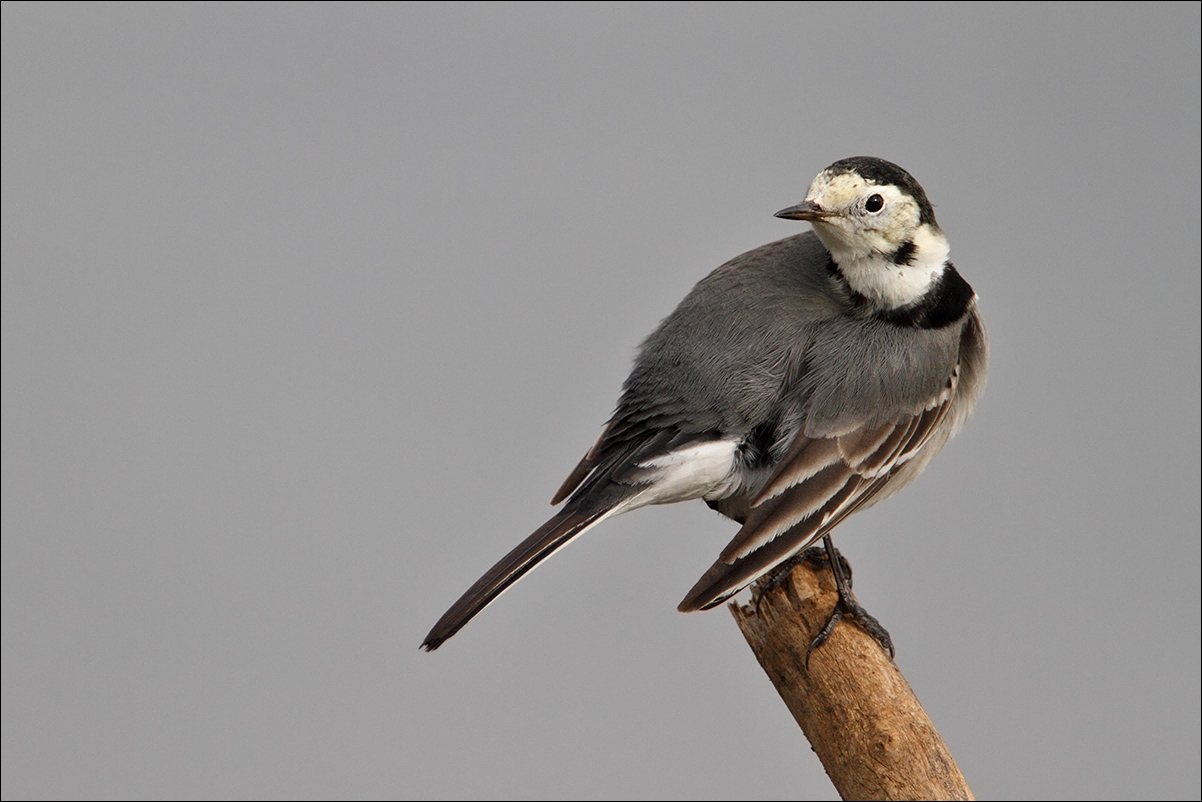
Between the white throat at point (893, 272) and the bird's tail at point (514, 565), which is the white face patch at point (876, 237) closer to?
the white throat at point (893, 272)

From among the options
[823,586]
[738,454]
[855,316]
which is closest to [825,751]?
[823,586]

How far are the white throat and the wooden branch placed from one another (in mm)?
656

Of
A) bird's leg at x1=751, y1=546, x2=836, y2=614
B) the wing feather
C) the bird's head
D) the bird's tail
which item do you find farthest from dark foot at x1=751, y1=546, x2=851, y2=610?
the bird's head

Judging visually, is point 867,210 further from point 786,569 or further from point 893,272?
point 786,569

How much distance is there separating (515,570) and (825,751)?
2.37 ft

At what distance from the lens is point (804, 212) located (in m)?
2.35

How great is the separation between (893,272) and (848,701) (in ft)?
2.96

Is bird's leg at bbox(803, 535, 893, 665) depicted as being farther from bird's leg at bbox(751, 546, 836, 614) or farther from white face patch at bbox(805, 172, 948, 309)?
white face patch at bbox(805, 172, 948, 309)

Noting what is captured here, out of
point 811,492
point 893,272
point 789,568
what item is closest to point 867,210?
point 893,272

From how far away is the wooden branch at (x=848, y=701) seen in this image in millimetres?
2188

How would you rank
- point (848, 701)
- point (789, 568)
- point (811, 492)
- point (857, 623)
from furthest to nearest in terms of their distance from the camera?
1. point (789, 568)
2. point (857, 623)
3. point (811, 492)
4. point (848, 701)

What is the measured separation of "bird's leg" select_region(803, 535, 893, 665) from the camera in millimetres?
2447

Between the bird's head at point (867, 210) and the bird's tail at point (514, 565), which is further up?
the bird's head at point (867, 210)

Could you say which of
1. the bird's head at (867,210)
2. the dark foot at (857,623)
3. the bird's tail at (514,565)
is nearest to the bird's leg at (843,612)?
the dark foot at (857,623)
